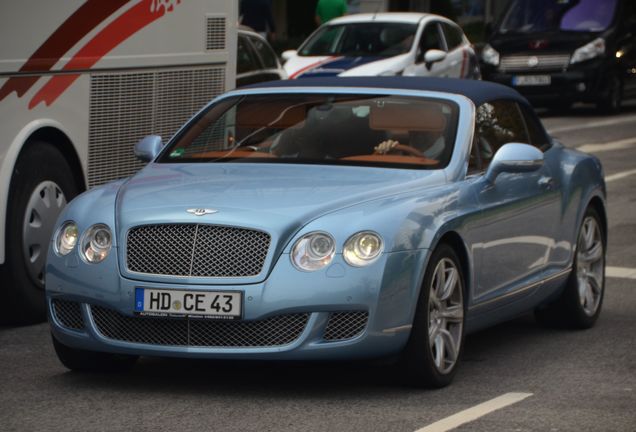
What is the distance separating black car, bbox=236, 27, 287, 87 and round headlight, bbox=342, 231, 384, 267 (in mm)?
10000

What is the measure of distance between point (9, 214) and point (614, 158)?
11.8 meters

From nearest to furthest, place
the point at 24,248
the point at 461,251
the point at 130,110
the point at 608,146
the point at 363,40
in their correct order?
1. the point at 461,251
2. the point at 24,248
3. the point at 130,110
4. the point at 608,146
5. the point at 363,40

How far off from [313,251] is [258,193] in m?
0.53

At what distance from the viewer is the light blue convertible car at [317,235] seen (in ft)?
24.3

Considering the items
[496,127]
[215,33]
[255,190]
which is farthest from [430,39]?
[255,190]

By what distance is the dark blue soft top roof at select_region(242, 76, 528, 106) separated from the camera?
30.1 feet

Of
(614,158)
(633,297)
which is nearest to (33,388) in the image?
(633,297)

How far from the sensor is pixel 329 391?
305 inches

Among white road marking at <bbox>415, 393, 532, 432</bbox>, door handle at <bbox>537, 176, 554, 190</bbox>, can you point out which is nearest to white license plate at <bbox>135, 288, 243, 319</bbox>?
Result: white road marking at <bbox>415, 393, 532, 432</bbox>

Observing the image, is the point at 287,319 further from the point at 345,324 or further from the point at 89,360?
the point at 89,360

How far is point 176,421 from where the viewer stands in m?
7.01

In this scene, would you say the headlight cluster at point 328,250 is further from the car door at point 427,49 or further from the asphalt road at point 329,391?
the car door at point 427,49

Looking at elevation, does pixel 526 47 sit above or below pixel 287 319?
below

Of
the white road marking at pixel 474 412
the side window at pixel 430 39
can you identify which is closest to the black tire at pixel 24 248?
the white road marking at pixel 474 412
